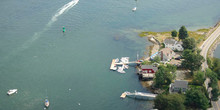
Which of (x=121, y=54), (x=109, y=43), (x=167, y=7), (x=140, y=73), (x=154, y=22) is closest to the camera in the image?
(x=140, y=73)

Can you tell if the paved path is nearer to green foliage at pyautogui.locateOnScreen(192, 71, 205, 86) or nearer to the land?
the land

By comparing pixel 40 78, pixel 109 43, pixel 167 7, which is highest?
pixel 167 7

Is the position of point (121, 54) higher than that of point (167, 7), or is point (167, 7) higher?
point (167, 7)

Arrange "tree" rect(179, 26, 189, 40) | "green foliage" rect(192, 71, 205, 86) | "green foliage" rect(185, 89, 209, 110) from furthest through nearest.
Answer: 1. "tree" rect(179, 26, 189, 40)
2. "green foliage" rect(192, 71, 205, 86)
3. "green foliage" rect(185, 89, 209, 110)

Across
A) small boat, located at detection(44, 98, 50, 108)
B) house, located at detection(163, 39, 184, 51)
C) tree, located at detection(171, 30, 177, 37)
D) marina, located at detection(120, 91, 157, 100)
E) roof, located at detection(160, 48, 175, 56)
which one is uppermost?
tree, located at detection(171, 30, 177, 37)

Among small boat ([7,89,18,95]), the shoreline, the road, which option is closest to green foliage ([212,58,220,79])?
the road

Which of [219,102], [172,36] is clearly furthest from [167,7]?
[219,102]

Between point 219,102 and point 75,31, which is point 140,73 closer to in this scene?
point 219,102
